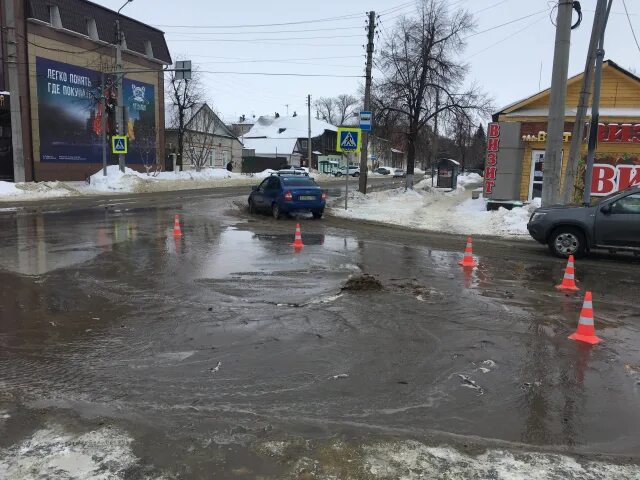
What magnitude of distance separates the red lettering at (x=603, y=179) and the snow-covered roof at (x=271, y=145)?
6135 cm

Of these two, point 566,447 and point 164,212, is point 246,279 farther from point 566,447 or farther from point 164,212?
point 164,212

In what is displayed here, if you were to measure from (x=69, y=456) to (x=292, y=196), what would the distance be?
49.0 ft

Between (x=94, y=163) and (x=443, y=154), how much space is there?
55310mm

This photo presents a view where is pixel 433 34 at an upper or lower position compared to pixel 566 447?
upper

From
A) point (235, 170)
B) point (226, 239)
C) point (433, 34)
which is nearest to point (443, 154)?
point (235, 170)

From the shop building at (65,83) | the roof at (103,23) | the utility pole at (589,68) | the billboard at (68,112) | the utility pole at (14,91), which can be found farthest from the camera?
the billboard at (68,112)

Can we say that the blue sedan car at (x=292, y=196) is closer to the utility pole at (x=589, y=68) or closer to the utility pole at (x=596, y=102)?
the utility pole at (x=589, y=68)

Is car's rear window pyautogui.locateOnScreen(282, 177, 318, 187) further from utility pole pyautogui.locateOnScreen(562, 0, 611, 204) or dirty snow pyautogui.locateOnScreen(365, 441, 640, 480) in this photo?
dirty snow pyautogui.locateOnScreen(365, 441, 640, 480)

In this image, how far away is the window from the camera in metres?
11.2

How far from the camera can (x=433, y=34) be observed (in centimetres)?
3200

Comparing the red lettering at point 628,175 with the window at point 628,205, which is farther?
the red lettering at point 628,175

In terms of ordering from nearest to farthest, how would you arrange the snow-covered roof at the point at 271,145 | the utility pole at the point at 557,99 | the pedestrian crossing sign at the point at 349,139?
the utility pole at the point at 557,99, the pedestrian crossing sign at the point at 349,139, the snow-covered roof at the point at 271,145

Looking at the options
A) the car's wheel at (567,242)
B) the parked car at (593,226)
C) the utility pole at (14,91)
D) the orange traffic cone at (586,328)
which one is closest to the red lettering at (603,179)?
the parked car at (593,226)

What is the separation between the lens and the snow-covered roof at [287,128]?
83162 millimetres
